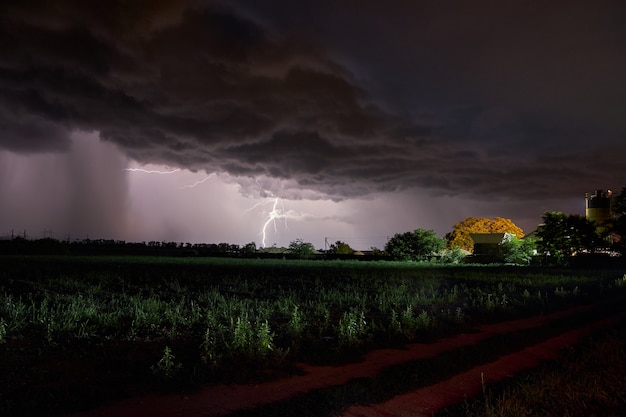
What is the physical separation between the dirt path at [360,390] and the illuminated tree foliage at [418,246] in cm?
6281

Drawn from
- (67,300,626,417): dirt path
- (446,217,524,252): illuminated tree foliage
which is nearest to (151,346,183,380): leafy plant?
(67,300,626,417): dirt path

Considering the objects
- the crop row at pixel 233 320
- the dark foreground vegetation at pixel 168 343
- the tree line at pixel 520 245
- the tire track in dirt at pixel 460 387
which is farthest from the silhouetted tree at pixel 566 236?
the tire track in dirt at pixel 460 387

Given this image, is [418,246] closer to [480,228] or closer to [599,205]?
[480,228]

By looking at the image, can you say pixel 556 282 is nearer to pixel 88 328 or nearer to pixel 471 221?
pixel 88 328

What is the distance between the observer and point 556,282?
106 ft

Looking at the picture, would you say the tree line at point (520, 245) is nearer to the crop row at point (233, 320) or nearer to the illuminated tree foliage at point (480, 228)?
the illuminated tree foliage at point (480, 228)

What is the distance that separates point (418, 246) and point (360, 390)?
68.7 m

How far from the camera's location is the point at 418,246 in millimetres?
74625

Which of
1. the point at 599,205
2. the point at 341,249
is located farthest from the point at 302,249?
the point at 599,205

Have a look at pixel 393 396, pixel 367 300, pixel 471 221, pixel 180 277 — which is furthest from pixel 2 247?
pixel 471 221

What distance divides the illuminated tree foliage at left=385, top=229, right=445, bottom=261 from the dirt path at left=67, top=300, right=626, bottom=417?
62.8 metres

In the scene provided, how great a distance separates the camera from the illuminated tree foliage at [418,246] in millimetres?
74062

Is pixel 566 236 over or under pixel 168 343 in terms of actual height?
over

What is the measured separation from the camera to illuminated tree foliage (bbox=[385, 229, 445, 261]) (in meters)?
74.1
